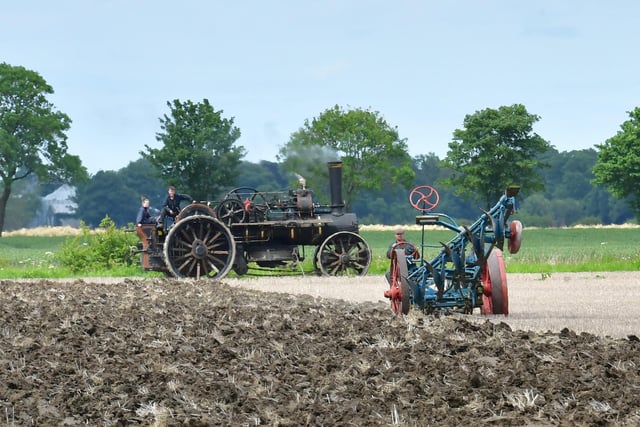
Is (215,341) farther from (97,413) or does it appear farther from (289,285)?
(289,285)

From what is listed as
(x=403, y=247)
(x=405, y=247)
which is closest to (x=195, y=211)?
(x=405, y=247)

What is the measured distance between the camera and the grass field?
22875mm

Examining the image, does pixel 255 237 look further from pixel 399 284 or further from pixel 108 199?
pixel 108 199

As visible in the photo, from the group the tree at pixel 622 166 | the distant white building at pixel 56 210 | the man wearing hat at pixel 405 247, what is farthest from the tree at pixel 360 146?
the man wearing hat at pixel 405 247

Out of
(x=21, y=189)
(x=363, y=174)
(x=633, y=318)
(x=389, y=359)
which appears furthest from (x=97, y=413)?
(x=21, y=189)

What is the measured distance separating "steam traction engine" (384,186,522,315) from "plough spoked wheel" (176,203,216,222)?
24.4ft

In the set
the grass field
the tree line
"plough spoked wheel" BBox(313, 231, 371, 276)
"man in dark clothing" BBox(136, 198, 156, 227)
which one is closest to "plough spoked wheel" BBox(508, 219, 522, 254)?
the grass field

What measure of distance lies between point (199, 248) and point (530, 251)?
17513 mm

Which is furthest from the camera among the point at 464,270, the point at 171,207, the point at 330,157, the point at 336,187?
the point at 330,157

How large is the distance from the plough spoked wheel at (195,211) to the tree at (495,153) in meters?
Result: 30.4

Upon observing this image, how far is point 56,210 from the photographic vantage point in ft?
287

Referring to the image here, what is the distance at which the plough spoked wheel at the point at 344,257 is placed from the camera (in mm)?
20625

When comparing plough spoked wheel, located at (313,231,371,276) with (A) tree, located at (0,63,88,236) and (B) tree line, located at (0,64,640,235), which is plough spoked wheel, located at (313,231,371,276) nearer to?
(B) tree line, located at (0,64,640,235)

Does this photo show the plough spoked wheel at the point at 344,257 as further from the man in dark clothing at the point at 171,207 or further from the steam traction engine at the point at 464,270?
the steam traction engine at the point at 464,270
